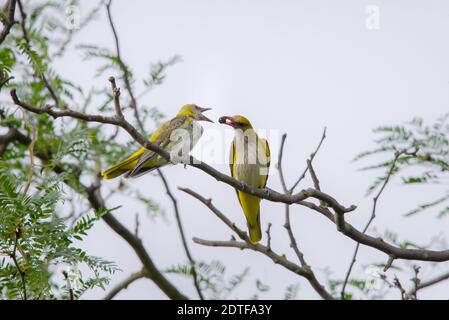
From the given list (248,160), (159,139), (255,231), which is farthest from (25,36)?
(255,231)

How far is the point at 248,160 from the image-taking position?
5.52 metres

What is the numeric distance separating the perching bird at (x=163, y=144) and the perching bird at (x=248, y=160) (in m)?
0.28

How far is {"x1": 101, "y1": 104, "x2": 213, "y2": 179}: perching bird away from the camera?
5.11 m

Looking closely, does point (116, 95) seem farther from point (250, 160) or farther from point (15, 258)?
point (250, 160)

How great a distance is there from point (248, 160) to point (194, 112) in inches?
32.4

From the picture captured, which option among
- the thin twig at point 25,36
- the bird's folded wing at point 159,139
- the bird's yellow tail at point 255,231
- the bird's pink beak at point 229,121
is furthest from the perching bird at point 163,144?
the bird's yellow tail at point 255,231

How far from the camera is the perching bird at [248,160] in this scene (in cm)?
551

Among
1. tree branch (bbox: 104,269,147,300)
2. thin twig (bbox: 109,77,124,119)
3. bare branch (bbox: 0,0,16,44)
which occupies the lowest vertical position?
tree branch (bbox: 104,269,147,300)

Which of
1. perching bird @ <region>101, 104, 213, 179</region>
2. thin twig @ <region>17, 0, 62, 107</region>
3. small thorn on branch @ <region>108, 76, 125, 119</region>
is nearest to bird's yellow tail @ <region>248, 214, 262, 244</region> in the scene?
perching bird @ <region>101, 104, 213, 179</region>

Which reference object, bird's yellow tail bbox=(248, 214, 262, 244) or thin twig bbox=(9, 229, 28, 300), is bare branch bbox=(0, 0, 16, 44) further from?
bird's yellow tail bbox=(248, 214, 262, 244)

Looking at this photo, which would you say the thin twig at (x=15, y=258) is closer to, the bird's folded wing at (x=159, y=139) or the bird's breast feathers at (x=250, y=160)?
the bird's folded wing at (x=159, y=139)

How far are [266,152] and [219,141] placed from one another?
0.50m

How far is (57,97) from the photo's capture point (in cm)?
536

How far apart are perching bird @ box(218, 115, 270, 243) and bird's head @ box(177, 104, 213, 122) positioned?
21.1 inches
